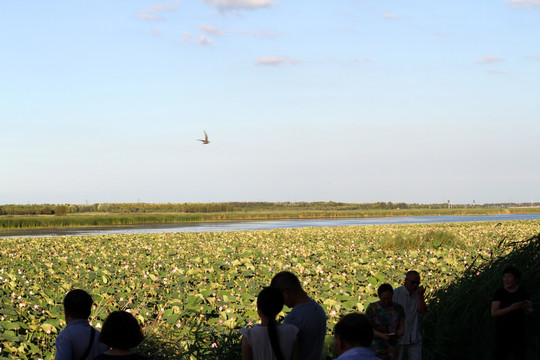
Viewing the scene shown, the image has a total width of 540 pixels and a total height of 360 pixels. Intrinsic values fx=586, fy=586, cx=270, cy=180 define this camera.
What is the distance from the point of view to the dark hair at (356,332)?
12.8 feet

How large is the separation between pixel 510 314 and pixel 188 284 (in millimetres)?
7816

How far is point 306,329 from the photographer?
197 inches

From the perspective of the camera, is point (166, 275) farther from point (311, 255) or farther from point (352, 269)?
point (311, 255)

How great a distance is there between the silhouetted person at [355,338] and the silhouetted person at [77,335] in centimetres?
201

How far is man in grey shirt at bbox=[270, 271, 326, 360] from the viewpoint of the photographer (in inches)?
197

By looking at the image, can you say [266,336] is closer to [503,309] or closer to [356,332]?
[356,332]

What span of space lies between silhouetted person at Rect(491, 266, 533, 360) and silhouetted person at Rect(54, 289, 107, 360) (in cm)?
457

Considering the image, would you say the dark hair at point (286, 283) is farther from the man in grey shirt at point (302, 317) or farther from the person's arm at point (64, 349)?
the person's arm at point (64, 349)

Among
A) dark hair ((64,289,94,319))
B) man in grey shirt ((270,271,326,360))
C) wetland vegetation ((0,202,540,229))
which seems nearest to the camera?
dark hair ((64,289,94,319))

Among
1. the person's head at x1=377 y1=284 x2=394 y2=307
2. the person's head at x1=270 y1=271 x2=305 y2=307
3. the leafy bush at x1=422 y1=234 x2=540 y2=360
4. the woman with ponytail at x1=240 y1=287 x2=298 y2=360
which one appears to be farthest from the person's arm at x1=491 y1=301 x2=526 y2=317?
the woman with ponytail at x1=240 y1=287 x2=298 y2=360

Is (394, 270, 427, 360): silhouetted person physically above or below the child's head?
below

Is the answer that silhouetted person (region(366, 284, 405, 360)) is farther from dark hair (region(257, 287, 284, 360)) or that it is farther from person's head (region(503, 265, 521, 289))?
dark hair (region(257, 287, 284, 360))

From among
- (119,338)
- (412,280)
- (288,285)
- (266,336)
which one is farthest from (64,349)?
(412,280)

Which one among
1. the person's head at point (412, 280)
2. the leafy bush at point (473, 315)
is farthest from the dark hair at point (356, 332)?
the leafy bush at point (473, 315)
